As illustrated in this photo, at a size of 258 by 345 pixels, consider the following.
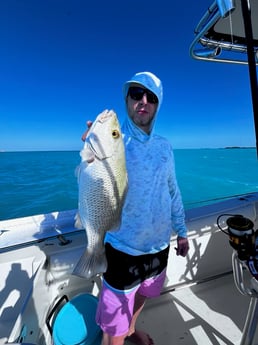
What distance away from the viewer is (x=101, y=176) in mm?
700

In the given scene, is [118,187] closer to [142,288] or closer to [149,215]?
[149,215]

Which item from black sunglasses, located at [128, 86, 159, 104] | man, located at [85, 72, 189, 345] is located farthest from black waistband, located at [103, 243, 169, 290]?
black sunglasses, located at [128, 86, 159, 104]

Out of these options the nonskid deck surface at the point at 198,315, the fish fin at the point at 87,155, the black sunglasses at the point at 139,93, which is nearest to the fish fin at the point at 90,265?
the fish fin at the point at 87,155

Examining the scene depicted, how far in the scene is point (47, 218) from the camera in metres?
1.87

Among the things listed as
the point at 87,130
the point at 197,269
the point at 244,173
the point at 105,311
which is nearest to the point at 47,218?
the point at 105,311

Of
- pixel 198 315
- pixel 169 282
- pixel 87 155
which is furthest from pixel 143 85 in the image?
pixel 198 315

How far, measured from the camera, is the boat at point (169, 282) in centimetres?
98

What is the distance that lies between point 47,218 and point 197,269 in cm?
156

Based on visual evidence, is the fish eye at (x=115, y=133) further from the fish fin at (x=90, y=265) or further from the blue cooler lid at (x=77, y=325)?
the blue cooler lid at (x=77, y=325)

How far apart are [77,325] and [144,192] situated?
91cm

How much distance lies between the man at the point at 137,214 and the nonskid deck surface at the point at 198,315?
2.32ft

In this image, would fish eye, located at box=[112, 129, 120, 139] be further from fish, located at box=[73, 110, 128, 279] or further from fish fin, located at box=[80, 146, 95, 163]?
fish fin, located at box=[80, 146, 95, 163]

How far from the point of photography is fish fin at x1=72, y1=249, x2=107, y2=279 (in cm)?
75

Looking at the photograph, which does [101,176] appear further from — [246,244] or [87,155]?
[246,244]
